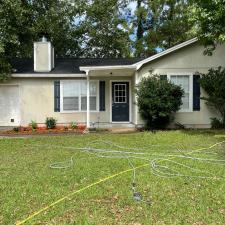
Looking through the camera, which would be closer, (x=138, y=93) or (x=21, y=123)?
(x=138, y=93)

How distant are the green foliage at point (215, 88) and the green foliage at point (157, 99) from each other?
116cm

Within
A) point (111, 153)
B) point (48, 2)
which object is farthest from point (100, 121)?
point (48, 2)

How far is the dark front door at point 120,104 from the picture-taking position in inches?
728

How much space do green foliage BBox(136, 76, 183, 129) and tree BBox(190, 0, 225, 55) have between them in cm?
A: 328

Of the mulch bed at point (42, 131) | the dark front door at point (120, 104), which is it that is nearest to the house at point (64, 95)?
the dark front door at point (120, 104)

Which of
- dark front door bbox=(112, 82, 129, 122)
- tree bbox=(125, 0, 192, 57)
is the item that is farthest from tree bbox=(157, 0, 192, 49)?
dark front door bbox=(112, 82, 129, 122)

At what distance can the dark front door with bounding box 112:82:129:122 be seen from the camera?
1850cm

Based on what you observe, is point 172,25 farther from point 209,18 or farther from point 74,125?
point 209,18

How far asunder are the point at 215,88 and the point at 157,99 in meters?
2.47

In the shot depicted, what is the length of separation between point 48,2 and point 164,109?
48.8ft

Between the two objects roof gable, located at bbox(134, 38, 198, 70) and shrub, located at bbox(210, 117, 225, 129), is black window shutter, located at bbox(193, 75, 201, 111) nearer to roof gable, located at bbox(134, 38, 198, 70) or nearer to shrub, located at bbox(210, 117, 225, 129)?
shrub, located at bbox(210, 117, 225, 129)

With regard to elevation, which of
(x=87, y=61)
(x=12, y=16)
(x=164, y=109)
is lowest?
(x=164, y=109)

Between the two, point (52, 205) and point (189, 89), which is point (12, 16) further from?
point (52, 205)

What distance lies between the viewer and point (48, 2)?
86.3ft
